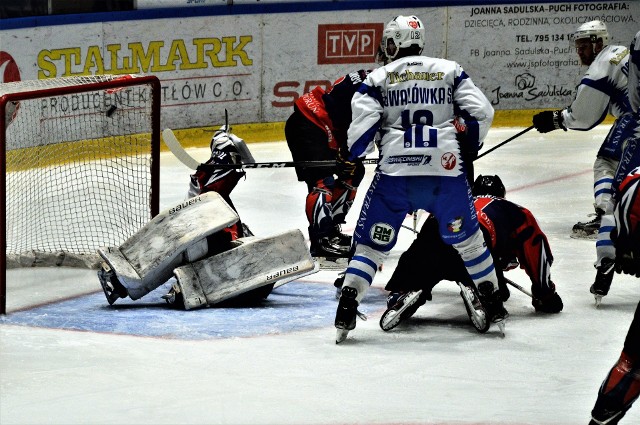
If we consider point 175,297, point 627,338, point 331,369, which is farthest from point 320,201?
point 627,338

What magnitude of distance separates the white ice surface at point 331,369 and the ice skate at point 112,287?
6.5 inches

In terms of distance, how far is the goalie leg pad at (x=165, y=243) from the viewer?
17.7ft

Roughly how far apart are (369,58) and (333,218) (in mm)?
4015

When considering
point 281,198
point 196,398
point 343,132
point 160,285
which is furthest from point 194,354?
point 281,198

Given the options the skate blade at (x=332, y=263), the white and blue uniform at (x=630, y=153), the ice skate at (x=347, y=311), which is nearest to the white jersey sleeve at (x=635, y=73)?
the white and blue uniform at (x=630, y=153)

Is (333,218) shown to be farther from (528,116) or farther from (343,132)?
(528,116)

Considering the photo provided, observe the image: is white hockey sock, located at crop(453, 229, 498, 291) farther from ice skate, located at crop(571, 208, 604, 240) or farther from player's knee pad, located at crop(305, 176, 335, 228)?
ice skate, located at crop(571, 208, 604, 240)

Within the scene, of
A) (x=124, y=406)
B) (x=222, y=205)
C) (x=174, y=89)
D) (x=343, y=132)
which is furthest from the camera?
(x=174, y=89)

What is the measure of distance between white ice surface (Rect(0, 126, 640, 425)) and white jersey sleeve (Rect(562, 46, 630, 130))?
2.76 feet

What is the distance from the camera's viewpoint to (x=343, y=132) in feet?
20.1

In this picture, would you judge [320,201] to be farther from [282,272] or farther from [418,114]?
[418,114]

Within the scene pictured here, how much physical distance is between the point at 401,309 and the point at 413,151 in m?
0.66

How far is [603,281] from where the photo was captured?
5480 millimetres

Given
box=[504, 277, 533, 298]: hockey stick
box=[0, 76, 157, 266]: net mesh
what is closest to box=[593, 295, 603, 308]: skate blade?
box=[504, 277, 533, 298]: hockey stick
